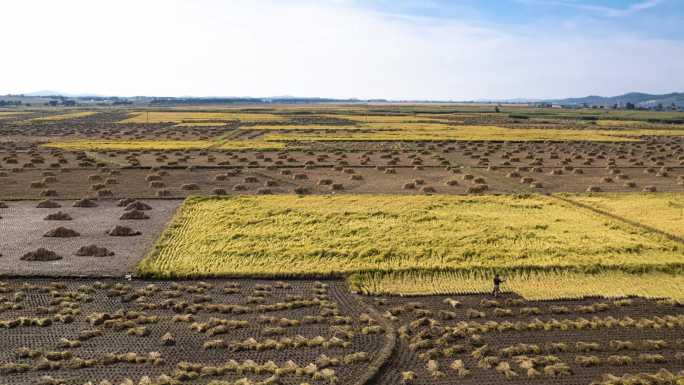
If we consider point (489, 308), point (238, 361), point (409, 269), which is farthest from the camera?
point (409, 269)

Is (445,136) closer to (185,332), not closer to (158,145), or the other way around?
(158,145)

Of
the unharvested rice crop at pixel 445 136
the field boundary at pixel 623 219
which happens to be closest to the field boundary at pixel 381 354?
the field boundary at pixel 623 219

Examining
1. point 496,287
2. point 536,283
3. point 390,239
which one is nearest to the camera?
point 496,287

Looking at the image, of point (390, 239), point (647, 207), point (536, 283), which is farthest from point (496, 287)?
point (647, 207)

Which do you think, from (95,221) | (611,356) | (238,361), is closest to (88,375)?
(238,361)

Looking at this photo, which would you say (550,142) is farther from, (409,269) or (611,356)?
(611,356)

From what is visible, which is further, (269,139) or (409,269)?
(269,139)
